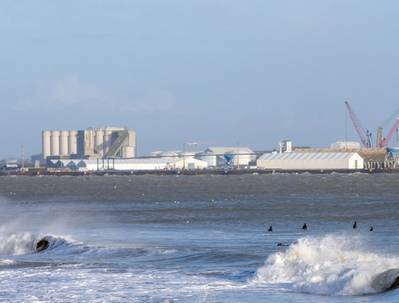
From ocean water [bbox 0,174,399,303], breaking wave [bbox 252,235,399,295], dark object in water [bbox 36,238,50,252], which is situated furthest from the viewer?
dark object in water [bbox 36,238,50,252]

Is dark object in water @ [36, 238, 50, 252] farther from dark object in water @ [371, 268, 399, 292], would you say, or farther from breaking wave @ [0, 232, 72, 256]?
dark object in water @ [371, 268, 399, 292]

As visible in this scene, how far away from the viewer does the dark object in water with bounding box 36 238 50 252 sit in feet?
165

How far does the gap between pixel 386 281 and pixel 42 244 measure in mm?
22993

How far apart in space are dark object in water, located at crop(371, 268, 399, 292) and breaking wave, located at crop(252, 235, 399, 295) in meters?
0.03

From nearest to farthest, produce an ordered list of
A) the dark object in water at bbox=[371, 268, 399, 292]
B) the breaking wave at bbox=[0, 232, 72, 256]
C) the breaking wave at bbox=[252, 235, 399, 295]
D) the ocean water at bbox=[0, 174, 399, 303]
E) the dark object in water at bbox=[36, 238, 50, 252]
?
the dark object in water at bbox=[371, 268, 399, 292] → the ocean water at bbox=[0, 174, 399, 303] → the breaking wave at bbox=[252, 235, 399, 295] → the breaking wave at bbox=[0, 232, 72, 256] → the dark object in water at bbox=[36, 238, 50, 252]

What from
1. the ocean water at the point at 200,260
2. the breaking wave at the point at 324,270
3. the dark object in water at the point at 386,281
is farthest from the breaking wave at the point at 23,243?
the dark object in water at the point at 386,281

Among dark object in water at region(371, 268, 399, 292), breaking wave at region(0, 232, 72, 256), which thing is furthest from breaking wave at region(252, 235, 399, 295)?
breaking wave at region(0, 232, 72, 256)

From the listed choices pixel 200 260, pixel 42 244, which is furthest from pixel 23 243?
pixel 200 260

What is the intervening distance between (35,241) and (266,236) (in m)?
12.4

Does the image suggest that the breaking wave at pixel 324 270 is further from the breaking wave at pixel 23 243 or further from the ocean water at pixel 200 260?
the breaking wave at pixel 23 243

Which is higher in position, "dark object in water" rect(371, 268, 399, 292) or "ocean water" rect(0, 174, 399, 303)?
"dark object in water" rect(371, 268, 399, 292)

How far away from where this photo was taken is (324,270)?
111ft

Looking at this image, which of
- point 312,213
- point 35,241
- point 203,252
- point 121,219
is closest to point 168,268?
point 203,252

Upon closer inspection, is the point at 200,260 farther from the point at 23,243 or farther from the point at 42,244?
the point at 23,243
